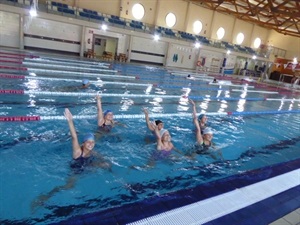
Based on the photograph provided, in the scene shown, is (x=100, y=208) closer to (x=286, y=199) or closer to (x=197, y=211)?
(x=197, y=211)

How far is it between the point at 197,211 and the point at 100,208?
41.4 inches

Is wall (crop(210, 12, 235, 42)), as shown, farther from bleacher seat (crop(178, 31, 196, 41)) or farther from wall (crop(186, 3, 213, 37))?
bleacher seat (crop(178, 31, 196, 41))

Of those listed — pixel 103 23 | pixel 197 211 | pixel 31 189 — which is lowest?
pixel 31 189

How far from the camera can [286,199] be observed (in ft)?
10.8

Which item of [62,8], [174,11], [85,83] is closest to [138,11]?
[174,11]

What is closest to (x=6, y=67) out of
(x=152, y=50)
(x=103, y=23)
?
(x=103, y=23)

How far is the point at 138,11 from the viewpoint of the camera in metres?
23.0

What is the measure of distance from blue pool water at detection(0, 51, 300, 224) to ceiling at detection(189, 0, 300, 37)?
17507 mm

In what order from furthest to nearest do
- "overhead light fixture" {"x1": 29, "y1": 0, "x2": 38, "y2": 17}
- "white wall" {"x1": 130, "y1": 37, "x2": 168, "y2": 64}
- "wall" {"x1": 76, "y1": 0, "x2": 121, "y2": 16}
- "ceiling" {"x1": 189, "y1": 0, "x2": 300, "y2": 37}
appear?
1. "white wall" {"x1": 130, "y1": 37, "x2": 168, "y2": 64}
2. "ceiling" {"x1": 189, "y1": 0, "x2": 300, "y2": 37}
3. "wall" {"x1": 76, "y1": 0, "x2": 121, "y2": 16}
4. "overhead light fixture" {"x1": 29, "y1": 0, "x2": 38, "y2": 17}

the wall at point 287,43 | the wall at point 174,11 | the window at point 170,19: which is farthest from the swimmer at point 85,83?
the wall at point 287,43

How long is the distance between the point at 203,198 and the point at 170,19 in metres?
24.0

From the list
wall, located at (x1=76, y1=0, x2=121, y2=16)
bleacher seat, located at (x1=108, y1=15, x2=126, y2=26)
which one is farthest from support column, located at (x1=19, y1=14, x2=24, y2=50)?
bleacher seat, located at (x1=108, y1=15, x2=126, y2=26)

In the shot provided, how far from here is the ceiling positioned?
21502 mm

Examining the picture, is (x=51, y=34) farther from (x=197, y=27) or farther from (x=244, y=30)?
(x=244, y=30)
